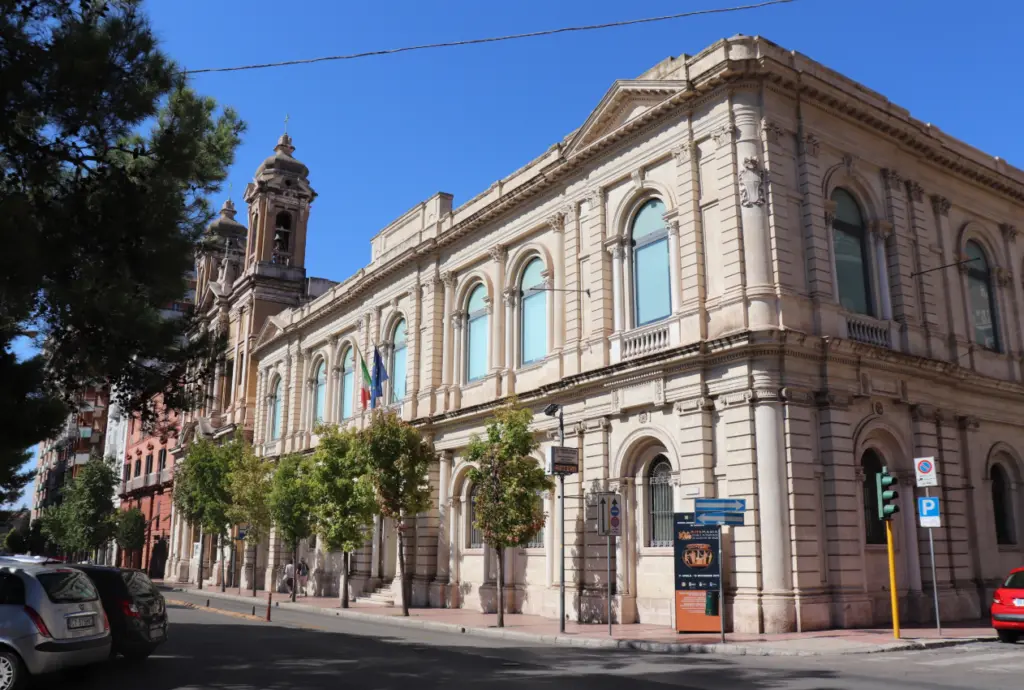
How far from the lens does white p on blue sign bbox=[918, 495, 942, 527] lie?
18922mm

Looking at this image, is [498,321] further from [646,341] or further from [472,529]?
[646,341]

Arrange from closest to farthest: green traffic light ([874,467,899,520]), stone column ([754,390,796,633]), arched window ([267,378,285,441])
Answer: green traffic light ([874,467,899,520])
stone column ([754,390,796,633])
arched window ([267,378,285,441])

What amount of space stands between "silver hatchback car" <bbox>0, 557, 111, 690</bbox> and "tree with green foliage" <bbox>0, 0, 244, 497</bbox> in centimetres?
188

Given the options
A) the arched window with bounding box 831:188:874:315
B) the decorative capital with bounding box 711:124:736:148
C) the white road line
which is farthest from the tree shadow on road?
the decorative capital with bounding box 711:124:736:148

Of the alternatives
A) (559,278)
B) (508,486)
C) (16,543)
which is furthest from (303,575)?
(16,543)

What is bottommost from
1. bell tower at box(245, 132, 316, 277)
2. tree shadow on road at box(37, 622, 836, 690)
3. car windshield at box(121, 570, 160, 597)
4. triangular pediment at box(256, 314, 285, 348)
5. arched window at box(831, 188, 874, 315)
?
tree shadow on road at box(37, 622, 836, 690)

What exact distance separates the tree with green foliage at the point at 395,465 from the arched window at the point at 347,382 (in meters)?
11.8

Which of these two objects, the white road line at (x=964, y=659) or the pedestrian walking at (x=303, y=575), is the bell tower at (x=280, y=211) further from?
the white road line at (x=964, y=659)

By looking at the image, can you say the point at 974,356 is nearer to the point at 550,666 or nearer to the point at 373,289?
the point at 550,666

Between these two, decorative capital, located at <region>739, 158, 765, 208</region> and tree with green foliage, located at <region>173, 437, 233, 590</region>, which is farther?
tree with green foliage, located at <region>173, 437, 233, 590</region>

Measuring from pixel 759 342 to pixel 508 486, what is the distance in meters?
7.57

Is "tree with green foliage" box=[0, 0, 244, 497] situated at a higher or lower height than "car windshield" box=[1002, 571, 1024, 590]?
higher

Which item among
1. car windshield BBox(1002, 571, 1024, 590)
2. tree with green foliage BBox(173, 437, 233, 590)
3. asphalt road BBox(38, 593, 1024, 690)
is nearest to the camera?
asphalt road BBox(38, 593, 1024, 690)

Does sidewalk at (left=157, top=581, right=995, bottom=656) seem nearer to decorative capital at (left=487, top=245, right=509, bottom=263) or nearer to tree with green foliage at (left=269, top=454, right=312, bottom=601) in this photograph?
tree with green foliage at (left=269, top=454, right=312, bottom=601)
